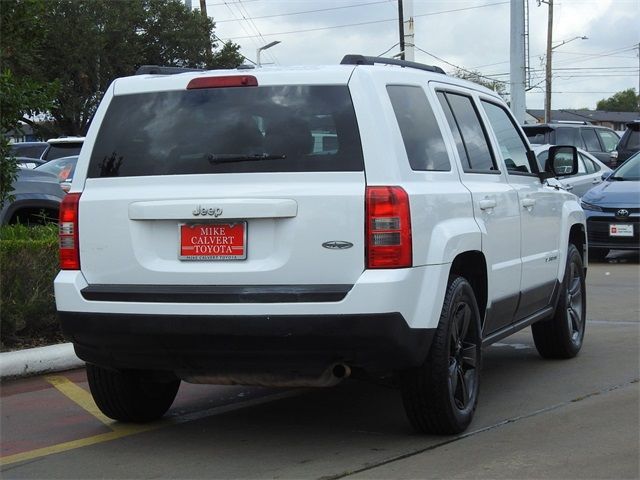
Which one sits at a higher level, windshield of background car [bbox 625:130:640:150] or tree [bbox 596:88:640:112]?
tree [bbox 596:88:640:112]

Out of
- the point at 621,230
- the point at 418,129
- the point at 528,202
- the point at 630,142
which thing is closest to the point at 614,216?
the point at 621,230

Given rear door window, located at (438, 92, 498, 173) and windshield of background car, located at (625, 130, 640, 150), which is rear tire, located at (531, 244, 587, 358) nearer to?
rear door window, located at (438, 92, 498, 173)

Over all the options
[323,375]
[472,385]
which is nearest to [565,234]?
[472,385]

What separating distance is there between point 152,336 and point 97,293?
39 centimetres

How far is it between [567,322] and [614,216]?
7566 millimetres

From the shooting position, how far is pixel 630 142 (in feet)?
70.0

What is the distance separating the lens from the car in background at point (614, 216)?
48.1ft

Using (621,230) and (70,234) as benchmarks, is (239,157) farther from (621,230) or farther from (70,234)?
(621,230)

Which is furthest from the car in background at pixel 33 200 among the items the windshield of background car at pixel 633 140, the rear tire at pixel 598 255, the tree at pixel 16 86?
the windshield of background car at pixel 633 140

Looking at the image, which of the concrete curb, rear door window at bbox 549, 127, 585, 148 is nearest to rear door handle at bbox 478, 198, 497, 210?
the concrete curb

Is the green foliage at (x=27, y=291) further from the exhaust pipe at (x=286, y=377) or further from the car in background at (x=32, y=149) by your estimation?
the car in background at (x=32, y=149)

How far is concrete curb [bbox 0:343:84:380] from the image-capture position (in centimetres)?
732

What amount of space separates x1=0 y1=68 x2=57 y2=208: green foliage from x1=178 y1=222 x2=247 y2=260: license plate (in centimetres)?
340

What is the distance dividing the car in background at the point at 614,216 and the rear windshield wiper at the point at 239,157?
1069 centimetres
